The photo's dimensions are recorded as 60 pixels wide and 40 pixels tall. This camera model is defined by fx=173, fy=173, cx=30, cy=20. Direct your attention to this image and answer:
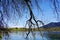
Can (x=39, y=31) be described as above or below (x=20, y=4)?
below

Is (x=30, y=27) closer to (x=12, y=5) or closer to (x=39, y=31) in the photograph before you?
(x=39, y=31)

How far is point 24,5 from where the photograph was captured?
2717 millimetres

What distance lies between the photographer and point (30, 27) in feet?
8.91

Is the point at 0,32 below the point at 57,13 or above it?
below

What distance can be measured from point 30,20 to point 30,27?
11cm

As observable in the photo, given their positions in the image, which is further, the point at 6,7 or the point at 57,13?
the point at 6,7

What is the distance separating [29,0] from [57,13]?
0.49m

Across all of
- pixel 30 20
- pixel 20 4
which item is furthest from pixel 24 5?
pixel 30 20

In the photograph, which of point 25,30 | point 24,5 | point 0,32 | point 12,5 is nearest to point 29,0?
point 24,5

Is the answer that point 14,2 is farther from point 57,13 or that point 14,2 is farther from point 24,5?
point 57,13

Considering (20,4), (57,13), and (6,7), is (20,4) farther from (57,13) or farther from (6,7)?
(57,13)

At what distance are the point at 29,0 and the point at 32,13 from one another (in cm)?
21

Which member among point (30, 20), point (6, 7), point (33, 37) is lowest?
point (33, 37)

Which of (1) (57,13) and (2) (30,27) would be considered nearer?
(1) (57,13)
